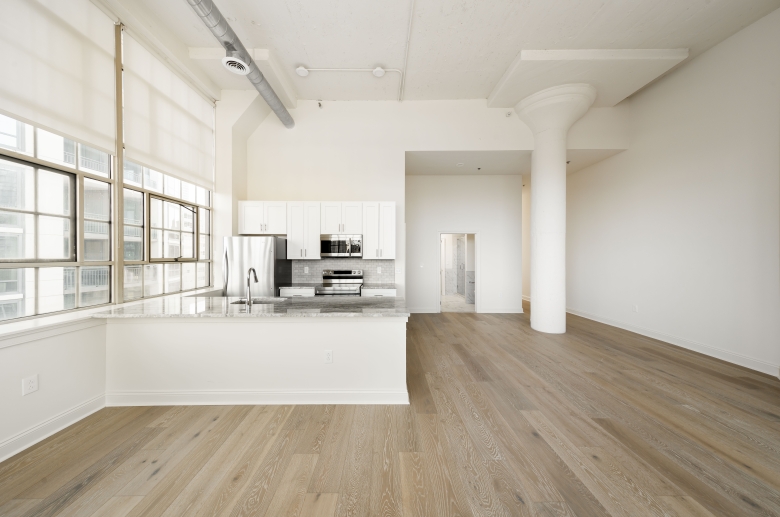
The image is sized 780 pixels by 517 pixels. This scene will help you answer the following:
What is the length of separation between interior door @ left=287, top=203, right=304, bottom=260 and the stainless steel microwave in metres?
0.36

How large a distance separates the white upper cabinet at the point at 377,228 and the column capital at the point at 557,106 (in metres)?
2.91

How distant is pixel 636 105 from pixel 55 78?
7.90m

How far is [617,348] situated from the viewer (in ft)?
14.3

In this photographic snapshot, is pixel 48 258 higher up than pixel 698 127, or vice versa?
pixel 698 127

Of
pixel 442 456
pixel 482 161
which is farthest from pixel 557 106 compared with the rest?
pixel 442 456

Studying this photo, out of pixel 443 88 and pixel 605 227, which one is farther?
pixel 605 227

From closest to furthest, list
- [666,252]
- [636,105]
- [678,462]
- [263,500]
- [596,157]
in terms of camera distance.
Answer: [263,500]
[678,462]
[666,252]
[636,105]
[596,157]

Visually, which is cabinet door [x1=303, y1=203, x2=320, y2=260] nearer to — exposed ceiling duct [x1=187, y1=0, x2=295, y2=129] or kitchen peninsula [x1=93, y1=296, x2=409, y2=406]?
exposed ceiling duct [x1=187, y1=0, x2=295, y2=129]

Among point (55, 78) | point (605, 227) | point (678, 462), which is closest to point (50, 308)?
point (55, 78)

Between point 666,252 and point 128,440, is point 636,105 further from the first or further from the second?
point 128,440

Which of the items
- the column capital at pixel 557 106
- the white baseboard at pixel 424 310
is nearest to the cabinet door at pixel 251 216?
the white baseboard at pixel 424 310

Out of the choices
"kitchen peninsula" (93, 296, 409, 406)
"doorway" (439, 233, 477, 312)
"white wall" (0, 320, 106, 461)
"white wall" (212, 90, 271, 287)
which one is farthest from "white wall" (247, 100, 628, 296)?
"white wall" (0, 320, 106, 461)

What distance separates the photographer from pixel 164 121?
375 cm

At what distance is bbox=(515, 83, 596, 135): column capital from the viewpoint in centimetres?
474
